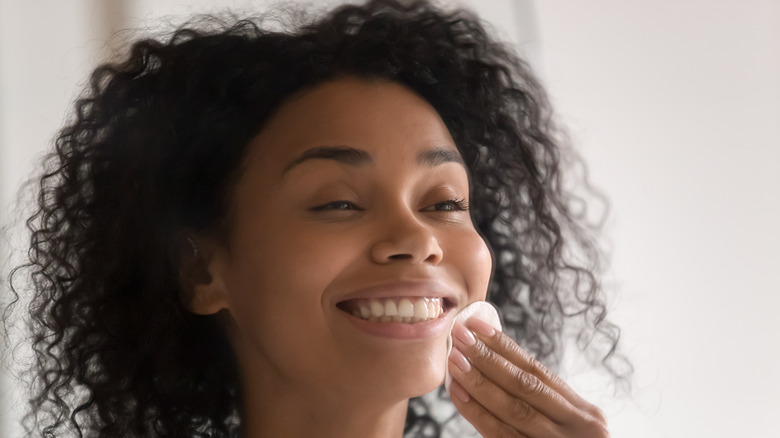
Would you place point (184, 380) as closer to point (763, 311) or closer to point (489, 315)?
point (489, 315)

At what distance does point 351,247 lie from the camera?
1.17m

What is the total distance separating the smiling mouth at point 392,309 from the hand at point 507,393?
0.05 m

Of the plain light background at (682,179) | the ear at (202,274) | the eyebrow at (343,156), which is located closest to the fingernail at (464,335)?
the eyebrow at (343,156)

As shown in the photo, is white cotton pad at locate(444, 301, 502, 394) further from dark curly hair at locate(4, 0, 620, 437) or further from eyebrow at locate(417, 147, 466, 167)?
dark curly hair at locate(4, 0, 620, 437)

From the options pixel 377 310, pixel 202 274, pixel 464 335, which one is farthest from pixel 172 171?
pixel 464 335

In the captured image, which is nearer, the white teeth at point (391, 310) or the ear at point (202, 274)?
the white teeth at point (391, 310)

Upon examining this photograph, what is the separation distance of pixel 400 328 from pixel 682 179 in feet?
3.07

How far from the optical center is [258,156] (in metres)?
1.26

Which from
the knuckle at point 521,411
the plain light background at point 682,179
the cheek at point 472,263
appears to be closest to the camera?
the knuckle at point 521,411

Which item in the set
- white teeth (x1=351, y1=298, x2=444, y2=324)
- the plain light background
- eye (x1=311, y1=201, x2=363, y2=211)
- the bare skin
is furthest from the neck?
the plain light background

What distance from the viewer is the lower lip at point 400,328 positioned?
1.16m

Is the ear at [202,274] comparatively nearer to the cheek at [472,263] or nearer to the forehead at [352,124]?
the forehead at [352,124]

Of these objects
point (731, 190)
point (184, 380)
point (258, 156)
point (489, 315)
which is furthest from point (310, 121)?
point (731, 190)

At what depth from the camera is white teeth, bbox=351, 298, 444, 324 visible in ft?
3.81
